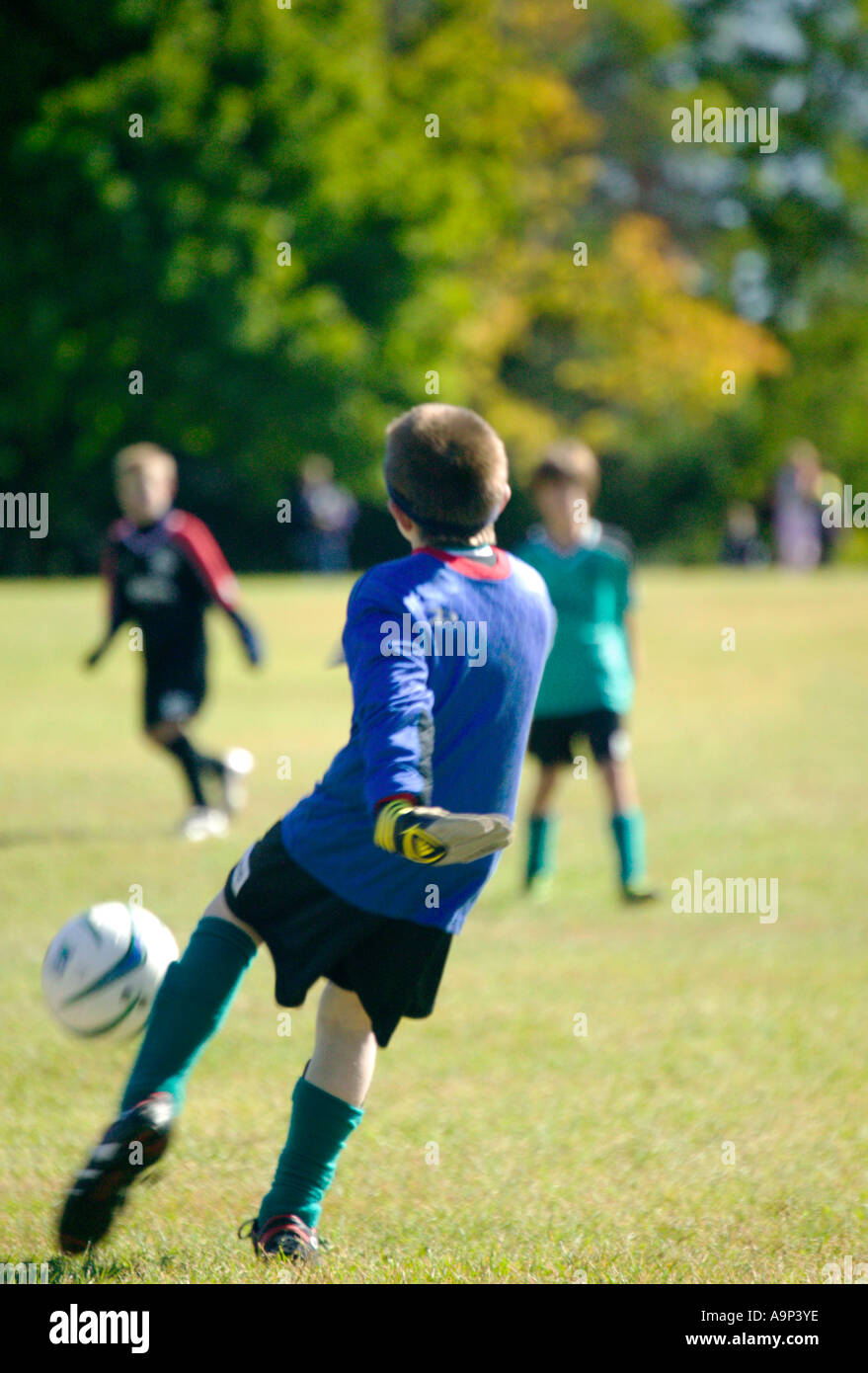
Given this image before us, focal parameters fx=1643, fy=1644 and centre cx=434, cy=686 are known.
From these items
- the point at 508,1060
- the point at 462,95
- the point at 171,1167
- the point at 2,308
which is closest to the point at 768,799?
the point at 508,1060

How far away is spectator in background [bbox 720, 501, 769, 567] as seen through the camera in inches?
1489

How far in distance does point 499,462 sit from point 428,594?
37 centimetres

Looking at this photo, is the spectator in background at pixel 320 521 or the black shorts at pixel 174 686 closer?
the black shorts at pixel 174 686

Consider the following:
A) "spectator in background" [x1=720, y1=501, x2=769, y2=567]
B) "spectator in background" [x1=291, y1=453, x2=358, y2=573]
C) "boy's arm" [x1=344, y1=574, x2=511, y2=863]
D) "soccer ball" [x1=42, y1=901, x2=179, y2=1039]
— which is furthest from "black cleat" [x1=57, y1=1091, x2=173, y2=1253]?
"spectator in background" [x1=720, y1=501, x2=769, y2=567]

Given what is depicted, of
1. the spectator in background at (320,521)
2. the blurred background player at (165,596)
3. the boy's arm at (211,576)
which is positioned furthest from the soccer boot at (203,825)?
the spectator in background at (320,521)

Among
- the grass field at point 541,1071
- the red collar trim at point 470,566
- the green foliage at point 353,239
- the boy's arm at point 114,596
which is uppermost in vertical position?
the green foliage at point 353,239

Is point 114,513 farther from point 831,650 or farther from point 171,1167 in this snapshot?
point 171,1167

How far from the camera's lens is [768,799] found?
35.0 ft

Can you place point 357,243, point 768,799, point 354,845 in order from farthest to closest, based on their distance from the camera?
point 357,243
point 768,799
point 354,845

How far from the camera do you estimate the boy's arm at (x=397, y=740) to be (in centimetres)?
291

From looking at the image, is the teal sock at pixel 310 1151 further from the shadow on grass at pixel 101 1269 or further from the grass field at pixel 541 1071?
the shadow on grass at pixel 101 1269

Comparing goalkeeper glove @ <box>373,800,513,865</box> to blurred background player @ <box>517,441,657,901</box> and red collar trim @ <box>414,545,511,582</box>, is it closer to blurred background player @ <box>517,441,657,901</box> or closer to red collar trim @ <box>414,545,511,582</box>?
red collar trim @ <box>414,545,511,582</box>

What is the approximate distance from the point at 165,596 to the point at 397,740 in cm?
598

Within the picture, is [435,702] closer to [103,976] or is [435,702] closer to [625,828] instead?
[103,976]
